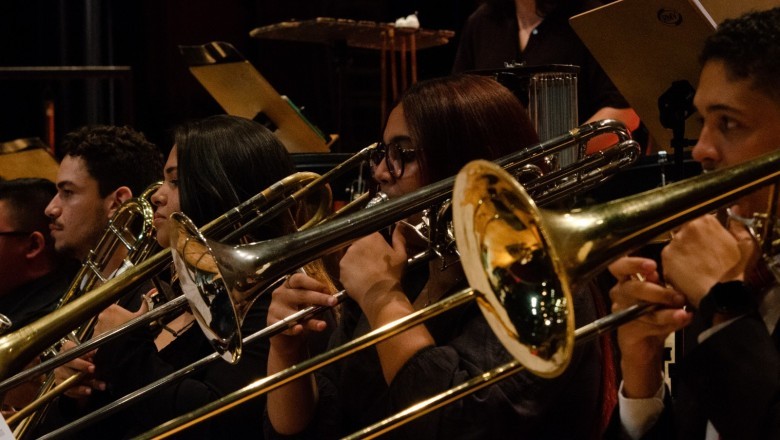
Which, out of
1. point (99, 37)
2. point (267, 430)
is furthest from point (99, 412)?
point (99, 37)

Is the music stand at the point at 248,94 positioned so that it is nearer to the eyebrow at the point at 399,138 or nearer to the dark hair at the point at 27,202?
the dark hair at the point at 27,202

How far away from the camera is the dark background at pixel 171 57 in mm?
5473

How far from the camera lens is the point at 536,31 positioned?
3639 millimetres

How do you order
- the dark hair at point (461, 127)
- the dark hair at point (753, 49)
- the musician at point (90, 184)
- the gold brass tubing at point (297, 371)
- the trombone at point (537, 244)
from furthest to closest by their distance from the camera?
the musician at point (90, 184), the dark hair at point (461, 127), the dark hair at point (753, 49), the gold brass tubing at point (297, 371), the trombone at point (537, 244)

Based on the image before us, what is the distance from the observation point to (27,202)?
12.4ft

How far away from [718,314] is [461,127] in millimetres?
767

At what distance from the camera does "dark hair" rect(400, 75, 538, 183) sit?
6.89 ft

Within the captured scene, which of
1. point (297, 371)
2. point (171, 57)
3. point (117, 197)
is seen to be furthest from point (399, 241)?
point (171, 57)

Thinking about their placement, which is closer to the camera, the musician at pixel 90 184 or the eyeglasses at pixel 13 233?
the musician at pixel 90 184

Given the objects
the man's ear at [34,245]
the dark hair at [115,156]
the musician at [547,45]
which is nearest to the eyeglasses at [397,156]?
the musician at [547,45]

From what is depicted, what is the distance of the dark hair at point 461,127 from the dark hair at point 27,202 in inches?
83.5

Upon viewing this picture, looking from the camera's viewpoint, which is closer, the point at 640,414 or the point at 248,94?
the point at 640,414

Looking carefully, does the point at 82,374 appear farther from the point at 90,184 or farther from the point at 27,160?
the point at 27,160

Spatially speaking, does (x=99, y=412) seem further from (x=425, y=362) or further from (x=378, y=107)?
(x=378, y=107)
